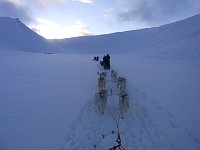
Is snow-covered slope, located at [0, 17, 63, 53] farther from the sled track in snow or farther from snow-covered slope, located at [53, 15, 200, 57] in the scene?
the sled track in snow

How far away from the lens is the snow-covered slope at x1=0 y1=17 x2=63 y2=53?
2857 inches

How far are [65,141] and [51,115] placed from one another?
1897 mm

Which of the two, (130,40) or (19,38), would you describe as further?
(130,40)

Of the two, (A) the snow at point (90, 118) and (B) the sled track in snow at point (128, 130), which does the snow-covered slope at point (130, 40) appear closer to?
(A) the snow at point (90, 118)

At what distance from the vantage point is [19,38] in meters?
77.2

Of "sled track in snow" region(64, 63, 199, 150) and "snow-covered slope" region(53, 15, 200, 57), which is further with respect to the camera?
"snow-covered slope" region(53, 15, 200, 57)

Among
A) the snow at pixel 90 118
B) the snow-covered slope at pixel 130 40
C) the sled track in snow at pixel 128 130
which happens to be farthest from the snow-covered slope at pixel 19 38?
the sled track in snow at pixel 128 130

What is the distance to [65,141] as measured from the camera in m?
7.07

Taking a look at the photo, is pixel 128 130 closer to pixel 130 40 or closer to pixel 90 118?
pixel 90 118

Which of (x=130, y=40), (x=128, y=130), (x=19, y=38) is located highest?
(x=19, y=38)

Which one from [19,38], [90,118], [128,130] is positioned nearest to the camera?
[128,130]

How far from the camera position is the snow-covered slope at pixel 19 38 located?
72569 mm

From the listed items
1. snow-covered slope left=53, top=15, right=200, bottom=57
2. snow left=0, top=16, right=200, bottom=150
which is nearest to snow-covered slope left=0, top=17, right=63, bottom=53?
snow-covered slope left=53, top=15, right=200, bottom=57

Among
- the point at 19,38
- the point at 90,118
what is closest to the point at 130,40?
the point at 19,38
